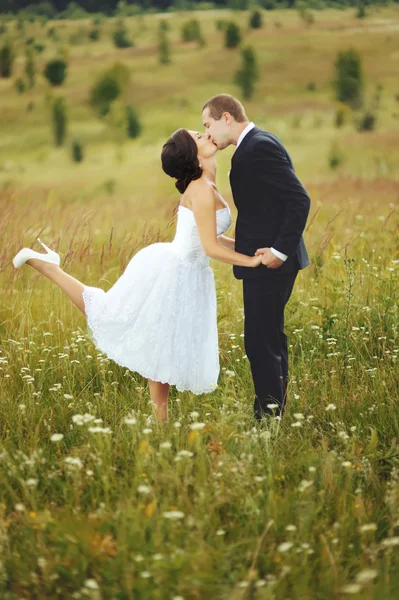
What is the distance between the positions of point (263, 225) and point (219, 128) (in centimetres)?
62

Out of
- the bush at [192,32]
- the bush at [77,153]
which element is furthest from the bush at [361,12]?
the bush at [77,153]

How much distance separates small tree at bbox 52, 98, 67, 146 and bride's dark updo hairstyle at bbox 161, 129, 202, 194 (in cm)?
4161

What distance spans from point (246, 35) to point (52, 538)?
199 ft

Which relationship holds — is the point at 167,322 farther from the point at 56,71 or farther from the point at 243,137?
the point at 56,71

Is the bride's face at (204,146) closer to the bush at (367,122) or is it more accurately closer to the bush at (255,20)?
the bush at (367,122)

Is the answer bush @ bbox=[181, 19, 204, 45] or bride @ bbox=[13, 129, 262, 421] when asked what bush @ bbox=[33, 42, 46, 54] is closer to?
bush @ bbox=[181, 19, 204, 45]

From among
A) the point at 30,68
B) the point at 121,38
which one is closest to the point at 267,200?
the point at 30,68

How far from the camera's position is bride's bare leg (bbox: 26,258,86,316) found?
4953 millimetres

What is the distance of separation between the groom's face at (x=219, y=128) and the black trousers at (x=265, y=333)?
2.72 feet

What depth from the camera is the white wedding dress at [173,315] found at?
456cm

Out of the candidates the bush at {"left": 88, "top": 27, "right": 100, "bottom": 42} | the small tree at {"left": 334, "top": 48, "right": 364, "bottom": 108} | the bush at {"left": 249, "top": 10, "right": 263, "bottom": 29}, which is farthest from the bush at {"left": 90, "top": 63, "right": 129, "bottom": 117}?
the small tree at {"left": 334, "top": 48, "right": 364, "bottom": 108}

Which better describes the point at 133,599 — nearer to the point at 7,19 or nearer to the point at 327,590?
the point at 327,590

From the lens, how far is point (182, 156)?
14.3 feet

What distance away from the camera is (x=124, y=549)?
280cm
